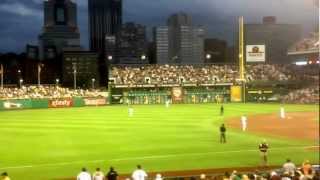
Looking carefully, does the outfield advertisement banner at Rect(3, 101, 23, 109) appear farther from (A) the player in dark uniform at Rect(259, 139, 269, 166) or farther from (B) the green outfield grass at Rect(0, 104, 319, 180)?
(A) the player in dark uniform at Rect(259, 139, 269, 166)

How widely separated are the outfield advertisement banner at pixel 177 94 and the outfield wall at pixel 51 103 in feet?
27.8

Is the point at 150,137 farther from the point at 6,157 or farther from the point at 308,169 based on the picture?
the point at 308,169

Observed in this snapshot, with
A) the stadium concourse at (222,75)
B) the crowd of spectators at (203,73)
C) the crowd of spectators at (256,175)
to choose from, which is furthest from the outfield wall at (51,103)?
the crowd of spectators at (256,175)

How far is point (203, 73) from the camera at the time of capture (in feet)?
255

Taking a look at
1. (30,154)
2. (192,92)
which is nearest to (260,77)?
(192,92)

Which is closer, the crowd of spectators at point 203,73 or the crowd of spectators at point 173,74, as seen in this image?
the crowd of spectators at point 203,73

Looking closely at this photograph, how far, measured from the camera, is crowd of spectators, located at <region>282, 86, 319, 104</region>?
61.5 meters

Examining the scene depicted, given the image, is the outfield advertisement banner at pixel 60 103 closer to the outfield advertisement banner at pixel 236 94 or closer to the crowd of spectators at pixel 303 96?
the outfield advertisement banner at pixel 236 94

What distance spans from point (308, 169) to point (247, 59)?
5912 cm

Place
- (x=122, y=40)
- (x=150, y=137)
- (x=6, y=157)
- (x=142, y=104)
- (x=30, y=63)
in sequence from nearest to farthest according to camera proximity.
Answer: (x=6, y=157), (x=150, y=137), (x=142, y=104), (x=30, y=63), (x=122, y=40)

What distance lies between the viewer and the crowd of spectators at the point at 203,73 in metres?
71.7

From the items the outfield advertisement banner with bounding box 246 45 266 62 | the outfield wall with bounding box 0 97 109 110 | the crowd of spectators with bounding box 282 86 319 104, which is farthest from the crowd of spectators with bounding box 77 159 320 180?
the outfield advertisement banner with bounding box 246 45 266 62

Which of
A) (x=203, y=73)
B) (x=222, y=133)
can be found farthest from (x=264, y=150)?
(x=203, y=73)

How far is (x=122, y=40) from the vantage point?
187250 mm
